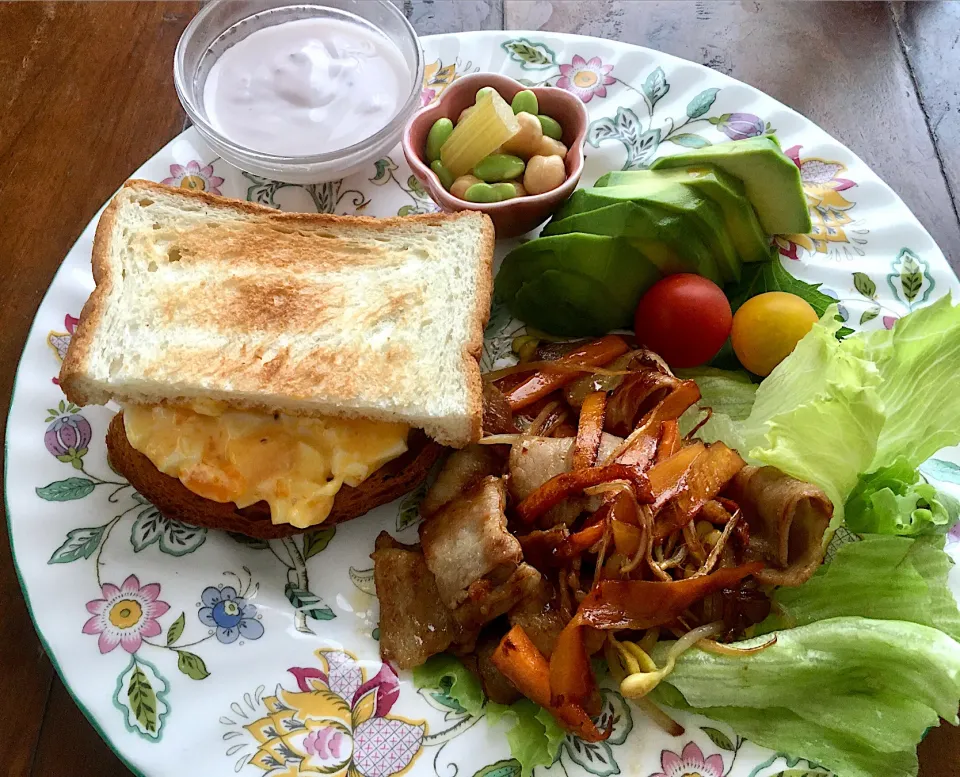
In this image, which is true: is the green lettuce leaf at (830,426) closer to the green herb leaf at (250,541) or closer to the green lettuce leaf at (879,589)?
the green lettuce leaf at (879,589)

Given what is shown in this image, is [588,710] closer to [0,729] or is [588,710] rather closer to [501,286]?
[501,286]

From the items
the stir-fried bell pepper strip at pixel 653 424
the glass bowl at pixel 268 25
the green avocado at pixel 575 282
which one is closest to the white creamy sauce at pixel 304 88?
the glass bowl at pixel 268 25

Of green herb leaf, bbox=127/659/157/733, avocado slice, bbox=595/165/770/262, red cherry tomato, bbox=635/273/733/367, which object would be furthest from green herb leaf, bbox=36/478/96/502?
avocado slice, bbox=595/165/770/262

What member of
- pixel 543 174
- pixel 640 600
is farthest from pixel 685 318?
pixel 640 600

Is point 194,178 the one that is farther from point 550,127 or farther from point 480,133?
point 550,127

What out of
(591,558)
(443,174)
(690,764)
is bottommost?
(690,764)

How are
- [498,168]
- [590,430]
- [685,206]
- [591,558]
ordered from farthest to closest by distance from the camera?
[498,168] < [685,206] < [590,430] < [591,558]

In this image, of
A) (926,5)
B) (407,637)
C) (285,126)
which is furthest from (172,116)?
(926,5)

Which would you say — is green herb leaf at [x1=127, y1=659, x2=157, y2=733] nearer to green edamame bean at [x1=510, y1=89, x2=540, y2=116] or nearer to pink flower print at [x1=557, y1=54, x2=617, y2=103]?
green edamame bean at [x1=510, y1=89, x2=540, y2=116]
